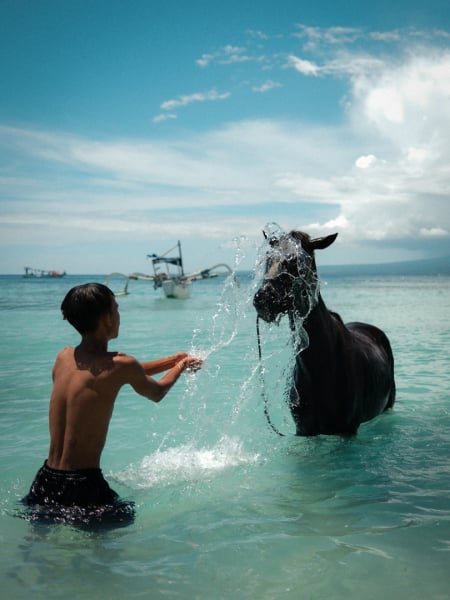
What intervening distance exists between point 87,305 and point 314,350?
236 centimetres

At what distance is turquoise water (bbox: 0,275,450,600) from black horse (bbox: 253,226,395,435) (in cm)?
27

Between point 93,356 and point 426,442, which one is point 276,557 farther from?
point 426,442

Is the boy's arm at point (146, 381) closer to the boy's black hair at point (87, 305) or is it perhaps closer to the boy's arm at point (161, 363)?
the boy's arm at point (161, 363)

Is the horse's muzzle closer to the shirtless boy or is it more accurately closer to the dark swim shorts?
the shirtless boy

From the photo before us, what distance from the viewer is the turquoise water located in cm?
304

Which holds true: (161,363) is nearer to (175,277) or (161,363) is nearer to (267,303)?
(267,303)

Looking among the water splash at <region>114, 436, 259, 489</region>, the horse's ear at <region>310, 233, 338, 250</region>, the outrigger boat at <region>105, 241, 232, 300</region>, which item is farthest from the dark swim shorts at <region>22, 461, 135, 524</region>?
the outrigger boat at <region>105, 241, 232, 300</region>

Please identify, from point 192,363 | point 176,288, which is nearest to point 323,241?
point 192,363

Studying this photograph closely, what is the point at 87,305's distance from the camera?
10.5 feet

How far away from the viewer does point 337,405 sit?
508 cm

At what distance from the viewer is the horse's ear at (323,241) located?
4590 millimetres

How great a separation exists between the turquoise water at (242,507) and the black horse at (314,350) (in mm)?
270

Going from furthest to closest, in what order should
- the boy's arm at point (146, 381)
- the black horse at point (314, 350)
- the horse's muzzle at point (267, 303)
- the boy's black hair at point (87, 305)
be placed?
the black horse at point (314, 350) < the horse's muzzle at point (267, 303) < the boy's arm at point (146, 381) < the boy's black hair at point (87, 305)

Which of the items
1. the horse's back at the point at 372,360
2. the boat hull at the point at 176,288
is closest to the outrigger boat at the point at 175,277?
the boat hull at the point at 176,288
